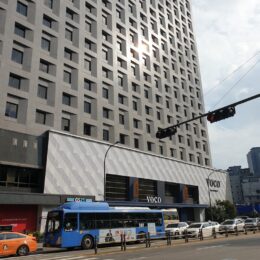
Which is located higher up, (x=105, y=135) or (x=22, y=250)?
(x=105, y=135)

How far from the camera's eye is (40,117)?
37.7 metres

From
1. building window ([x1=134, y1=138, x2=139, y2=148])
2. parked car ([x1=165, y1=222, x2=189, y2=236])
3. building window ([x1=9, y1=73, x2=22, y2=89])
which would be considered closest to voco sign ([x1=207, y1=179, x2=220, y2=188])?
building window ([x1=134, y1=138, x2=139, y2=148])

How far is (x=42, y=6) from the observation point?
4181cm

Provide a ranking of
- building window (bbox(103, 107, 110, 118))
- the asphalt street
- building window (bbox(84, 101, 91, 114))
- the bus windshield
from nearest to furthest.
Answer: the asphalt street < the bus windshield < building window (bbox(84, 101, 91, 114)) < building window (bbox(103, 107, 110, 118))

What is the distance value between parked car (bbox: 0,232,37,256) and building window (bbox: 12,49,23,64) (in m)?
21.9

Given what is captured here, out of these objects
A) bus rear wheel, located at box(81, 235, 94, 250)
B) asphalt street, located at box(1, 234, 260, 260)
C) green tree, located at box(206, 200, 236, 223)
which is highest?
green tree, located at box(206, 200, 236, 223)

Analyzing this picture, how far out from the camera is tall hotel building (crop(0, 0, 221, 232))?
35.1 metres

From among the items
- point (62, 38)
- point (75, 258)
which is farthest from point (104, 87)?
point (75, 258)

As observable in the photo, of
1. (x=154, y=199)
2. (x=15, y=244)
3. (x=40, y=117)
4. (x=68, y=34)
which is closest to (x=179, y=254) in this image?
(x=15, y=244)

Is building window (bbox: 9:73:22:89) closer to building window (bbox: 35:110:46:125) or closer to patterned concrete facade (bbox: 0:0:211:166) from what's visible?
patterned concrete facade (bbox: 0:0:211:166)

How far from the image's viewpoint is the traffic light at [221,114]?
572 inches

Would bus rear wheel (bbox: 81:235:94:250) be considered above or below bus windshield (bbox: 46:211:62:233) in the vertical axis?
below

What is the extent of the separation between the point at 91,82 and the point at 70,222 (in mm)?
25417

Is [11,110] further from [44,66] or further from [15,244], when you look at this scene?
[15,244]
